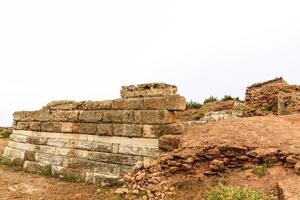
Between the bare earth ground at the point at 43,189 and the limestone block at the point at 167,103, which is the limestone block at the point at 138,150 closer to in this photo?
the limestone block at the point at 167,103

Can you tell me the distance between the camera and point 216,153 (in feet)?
24.3

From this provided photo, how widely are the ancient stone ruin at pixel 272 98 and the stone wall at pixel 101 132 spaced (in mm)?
9337

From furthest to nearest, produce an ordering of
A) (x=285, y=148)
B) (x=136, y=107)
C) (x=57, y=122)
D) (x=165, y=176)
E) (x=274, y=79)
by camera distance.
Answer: (x=274, y=79), (x=57, y=122), (x=136, y=107), (x=165, y=176), (x=285, y=148)

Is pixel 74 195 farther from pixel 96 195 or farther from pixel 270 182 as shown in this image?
pixel 270 182

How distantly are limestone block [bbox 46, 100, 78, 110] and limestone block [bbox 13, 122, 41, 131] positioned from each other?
0.86 m

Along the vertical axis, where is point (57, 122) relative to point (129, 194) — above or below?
above

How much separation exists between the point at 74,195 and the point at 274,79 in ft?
45.9

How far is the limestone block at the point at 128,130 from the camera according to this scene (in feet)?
28.7

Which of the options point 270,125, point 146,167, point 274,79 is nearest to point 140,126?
point 146,167

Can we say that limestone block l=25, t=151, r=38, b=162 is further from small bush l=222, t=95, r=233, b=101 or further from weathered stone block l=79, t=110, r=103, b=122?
small bush l=222, t=95, r=233, b=101

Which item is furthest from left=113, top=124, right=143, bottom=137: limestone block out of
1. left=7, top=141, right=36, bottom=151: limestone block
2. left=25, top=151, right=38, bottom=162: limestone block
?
left=7, top=141, right=36, bottom=151: limestone block

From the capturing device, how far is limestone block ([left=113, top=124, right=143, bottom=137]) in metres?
8.74

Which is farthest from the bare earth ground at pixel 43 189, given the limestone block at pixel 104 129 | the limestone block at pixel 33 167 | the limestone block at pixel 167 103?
the limestone block at pixel 167 103

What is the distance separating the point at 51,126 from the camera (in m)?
11.3
